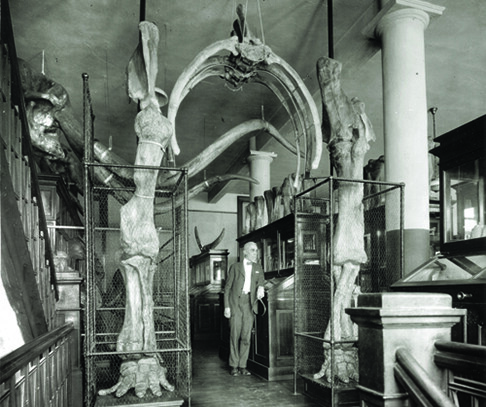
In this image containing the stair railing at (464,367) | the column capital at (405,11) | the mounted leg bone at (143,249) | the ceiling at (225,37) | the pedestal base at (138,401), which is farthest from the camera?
the ceiling at (225,37)

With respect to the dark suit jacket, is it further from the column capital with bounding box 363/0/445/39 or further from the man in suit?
the column capital with bounding box 363/0/445/39

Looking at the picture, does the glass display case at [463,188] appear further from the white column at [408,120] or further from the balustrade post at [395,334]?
the balustrade post at [395,334]

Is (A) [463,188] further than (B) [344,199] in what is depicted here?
No

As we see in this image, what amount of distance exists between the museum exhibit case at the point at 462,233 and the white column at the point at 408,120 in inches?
20.7

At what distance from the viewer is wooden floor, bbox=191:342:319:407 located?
15.9ft

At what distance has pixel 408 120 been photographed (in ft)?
18.5

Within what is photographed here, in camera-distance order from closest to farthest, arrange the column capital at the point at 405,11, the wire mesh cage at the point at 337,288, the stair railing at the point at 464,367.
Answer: the stair railing at the point at 464,367 < the wire mesh cage at the point at 337,288 < the column capital at the point at 405,11

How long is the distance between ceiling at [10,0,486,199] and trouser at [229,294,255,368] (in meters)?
3.48

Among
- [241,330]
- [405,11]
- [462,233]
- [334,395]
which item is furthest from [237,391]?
→ [405,11]

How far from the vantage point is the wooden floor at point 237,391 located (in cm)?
484

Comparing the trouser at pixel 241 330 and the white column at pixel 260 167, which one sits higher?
the white column at pixel 260 167

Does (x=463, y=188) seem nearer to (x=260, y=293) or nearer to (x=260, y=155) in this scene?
(x=260, y=293)

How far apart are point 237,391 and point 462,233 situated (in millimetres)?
2850

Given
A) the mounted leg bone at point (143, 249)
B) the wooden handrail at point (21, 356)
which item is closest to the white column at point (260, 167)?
the mounted leg bone at point (143, 249)
